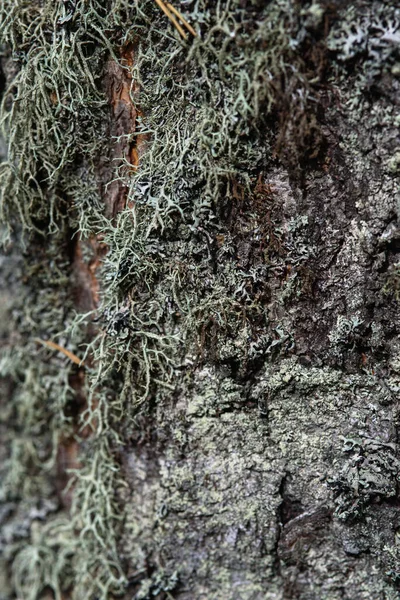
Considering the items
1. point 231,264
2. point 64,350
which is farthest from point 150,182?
point 64,350

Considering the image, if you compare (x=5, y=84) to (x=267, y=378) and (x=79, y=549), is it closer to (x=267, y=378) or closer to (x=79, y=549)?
(x=267, y=378)

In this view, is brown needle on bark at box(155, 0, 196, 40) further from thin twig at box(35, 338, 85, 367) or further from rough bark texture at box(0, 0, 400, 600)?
thin twig at box(35, 338, 85, 367)

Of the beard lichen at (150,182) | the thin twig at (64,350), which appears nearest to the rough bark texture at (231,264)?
the beard lichen at (150,182)

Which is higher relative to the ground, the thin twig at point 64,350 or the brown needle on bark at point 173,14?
the brown needle on bark at point 173,14

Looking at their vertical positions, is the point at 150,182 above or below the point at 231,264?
above

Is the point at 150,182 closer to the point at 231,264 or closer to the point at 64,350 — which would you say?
the point at 231,264

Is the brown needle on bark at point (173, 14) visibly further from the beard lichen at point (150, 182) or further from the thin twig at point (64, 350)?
the thin twig at point (64, 350)

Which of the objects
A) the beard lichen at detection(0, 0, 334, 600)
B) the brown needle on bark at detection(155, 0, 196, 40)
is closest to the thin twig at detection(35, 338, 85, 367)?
the beard lichen at detection(0, 0, 334, 600)
